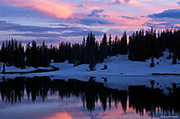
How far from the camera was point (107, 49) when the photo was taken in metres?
115

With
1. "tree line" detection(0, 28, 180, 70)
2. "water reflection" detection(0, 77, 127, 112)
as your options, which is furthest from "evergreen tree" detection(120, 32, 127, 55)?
"water reflection" detection(0, 77, 127, 112)

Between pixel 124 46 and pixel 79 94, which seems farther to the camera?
pixel 124 46

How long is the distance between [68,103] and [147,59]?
65721 mm

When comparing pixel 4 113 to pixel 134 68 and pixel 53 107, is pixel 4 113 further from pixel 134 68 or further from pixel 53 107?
pixel 134 68

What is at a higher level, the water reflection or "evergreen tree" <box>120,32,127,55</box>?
"evergreen tree" <box>120,32,127,55</box>

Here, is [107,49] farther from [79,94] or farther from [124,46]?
[79,94]

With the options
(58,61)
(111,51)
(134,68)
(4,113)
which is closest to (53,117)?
(4,113)

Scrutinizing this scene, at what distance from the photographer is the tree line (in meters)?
84.8

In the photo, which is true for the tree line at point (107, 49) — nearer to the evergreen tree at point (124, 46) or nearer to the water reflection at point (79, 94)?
the evergreen tree at point (124, 46)

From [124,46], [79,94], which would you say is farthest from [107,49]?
[79,94]

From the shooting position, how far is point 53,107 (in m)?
20.5

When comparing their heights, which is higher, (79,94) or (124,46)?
(124,46)

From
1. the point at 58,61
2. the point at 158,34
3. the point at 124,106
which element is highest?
the point at 158,34

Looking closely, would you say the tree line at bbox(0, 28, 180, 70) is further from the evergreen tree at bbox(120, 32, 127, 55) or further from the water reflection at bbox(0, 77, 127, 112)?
the water reflection at bbox(0, 77, 127, 112)
